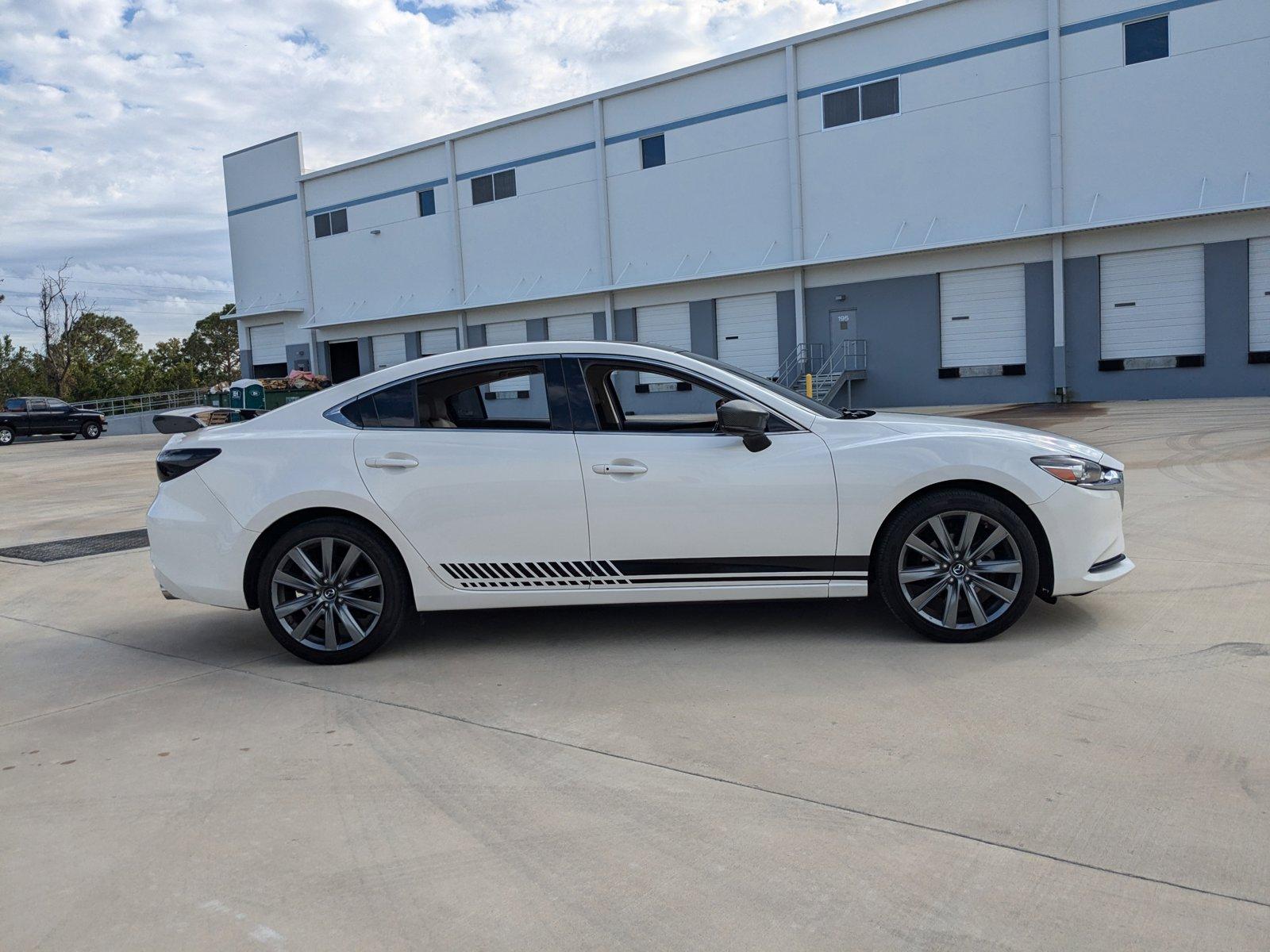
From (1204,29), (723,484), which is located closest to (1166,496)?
(723,484)

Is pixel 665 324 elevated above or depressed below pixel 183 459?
above

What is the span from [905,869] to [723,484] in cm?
243

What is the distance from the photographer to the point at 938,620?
505 cm

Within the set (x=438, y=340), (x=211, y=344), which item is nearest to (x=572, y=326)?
(x=438, y=340)

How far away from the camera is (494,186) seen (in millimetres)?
34219

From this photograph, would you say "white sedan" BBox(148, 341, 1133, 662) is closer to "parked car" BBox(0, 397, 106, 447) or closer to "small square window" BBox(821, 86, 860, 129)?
"small square window" BBox(821, 86, 860, 129)

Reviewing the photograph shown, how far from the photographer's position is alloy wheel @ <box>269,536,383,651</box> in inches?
204

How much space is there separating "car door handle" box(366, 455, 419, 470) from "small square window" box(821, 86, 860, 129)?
23.8 meters

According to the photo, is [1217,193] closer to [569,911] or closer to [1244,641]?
[1244,641]

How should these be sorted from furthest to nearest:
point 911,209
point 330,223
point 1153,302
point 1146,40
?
1. point 330,223
2. point 911,209
3. point 1153,302
4. point 1146,40

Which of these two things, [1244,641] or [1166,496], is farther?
[1166,496]

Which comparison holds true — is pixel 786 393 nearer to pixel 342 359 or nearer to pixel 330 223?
pixel 330 223

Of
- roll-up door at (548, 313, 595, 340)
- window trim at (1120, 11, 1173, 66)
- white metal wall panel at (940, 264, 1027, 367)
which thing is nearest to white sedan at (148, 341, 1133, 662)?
white metal wall panel at (940, 264, 1027, 367)

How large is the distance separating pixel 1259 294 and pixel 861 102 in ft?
34.0
